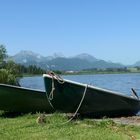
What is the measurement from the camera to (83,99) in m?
15.2

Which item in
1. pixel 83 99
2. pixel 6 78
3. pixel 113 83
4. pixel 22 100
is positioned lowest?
pixel 113 83

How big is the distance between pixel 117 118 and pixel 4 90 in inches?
170

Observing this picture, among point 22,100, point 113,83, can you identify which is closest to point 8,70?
point 113,83

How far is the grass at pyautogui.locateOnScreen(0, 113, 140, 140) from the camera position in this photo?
11.1 meters

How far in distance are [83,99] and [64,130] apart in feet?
10.9

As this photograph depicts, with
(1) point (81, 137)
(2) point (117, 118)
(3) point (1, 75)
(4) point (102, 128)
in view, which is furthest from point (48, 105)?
(3) point (1, 75)

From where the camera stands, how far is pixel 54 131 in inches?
469

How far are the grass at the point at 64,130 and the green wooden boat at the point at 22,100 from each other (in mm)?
1971

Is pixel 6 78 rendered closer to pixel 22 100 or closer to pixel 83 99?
pixel 22 100

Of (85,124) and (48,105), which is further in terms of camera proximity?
(48,105)

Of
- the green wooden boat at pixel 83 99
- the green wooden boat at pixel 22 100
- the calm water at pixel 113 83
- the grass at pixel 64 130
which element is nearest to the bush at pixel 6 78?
the calm water at pixel 113 83

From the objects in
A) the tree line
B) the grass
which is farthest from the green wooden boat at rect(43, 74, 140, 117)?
the tree line

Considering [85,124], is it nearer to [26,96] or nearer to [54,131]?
[54,131]

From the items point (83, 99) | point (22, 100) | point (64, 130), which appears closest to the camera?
point (64, 130)
